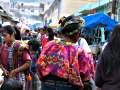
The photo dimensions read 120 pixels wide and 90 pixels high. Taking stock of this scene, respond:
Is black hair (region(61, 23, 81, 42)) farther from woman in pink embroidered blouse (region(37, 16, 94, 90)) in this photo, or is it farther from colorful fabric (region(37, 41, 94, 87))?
colorful fabric (region(37, 41, 94, 87))

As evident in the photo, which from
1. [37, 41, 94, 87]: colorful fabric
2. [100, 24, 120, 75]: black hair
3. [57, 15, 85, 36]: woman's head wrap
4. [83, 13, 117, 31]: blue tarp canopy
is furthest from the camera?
[83, 13, 117, 31]: blue tarp canopy

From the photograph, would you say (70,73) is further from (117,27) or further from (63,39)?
(117,27)

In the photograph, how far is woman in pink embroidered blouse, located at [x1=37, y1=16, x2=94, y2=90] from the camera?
5.86 metres

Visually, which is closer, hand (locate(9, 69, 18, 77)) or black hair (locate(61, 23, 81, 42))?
black hair (locate(61, 23, 81, 42))

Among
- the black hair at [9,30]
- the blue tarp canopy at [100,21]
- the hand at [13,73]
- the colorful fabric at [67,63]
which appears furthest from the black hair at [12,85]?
the blue tarp canopy at [100,21]

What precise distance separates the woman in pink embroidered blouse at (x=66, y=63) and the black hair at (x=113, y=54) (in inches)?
24.4

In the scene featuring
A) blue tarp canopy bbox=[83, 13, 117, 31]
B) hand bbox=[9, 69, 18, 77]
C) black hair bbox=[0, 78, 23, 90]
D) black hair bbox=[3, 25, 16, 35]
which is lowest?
black hair bbox=[0, 78, 23, 90]

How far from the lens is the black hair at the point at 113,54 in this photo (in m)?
5.24

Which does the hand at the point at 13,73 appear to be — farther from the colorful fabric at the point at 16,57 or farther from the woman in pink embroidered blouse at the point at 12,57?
the colorful fabric at the point at 16,57

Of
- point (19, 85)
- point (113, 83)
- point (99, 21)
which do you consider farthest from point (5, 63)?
point (99, 21)

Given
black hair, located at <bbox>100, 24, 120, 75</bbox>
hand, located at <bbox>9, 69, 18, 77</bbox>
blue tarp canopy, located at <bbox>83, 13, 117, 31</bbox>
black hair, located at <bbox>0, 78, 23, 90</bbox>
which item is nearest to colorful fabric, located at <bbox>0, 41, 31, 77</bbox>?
hand, located at <bbox>9, 69, 18, 77</bbox>

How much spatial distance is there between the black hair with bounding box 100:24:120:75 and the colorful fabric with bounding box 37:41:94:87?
62 centimetres

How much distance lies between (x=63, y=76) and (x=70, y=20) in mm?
711

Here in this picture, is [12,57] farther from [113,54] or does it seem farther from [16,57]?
[113,54]
